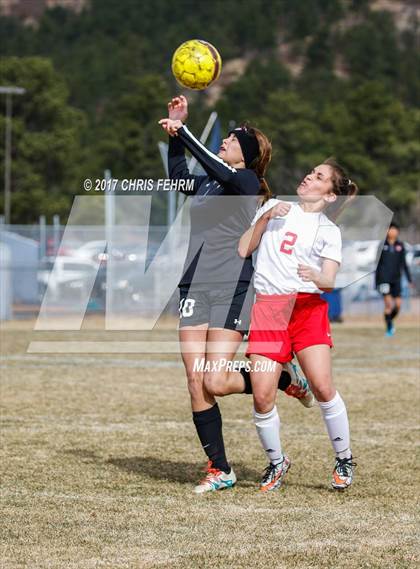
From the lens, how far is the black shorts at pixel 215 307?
22.2ft

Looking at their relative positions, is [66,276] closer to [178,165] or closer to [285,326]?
[178,165]

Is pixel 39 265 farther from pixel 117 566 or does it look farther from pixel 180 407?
pixel 117 566

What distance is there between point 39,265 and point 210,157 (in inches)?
872

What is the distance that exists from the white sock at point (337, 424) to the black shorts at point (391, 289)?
46.0ft

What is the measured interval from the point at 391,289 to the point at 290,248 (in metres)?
14.5

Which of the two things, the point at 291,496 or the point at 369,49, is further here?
the point at 369,49

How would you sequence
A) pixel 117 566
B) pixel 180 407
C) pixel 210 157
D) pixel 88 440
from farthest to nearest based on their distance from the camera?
pixel 180 407
pixel 88 440
pixel 210 157
pixel 117 566

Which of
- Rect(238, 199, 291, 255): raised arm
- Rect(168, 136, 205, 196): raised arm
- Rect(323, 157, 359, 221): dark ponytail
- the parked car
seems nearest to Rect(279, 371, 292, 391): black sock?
Rect(238, 199, 291, 255): raised arm

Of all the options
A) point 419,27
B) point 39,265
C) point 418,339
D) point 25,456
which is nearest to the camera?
point 25,456

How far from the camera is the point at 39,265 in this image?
28250 millimetres

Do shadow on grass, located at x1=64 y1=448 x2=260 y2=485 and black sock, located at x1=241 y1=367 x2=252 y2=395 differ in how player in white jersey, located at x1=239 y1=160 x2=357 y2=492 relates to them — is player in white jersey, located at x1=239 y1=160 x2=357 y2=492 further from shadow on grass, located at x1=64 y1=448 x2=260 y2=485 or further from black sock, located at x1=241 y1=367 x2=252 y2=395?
shadow on grass, located at x1=64 y1=448 x2=260 y2=485

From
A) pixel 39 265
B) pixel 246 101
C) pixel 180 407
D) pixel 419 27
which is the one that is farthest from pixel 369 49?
pixel 180 407

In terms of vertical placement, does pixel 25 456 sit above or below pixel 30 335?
above

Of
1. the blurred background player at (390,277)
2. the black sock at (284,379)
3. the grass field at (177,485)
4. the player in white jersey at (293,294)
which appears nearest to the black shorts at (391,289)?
the blurred background player at (390,277)
